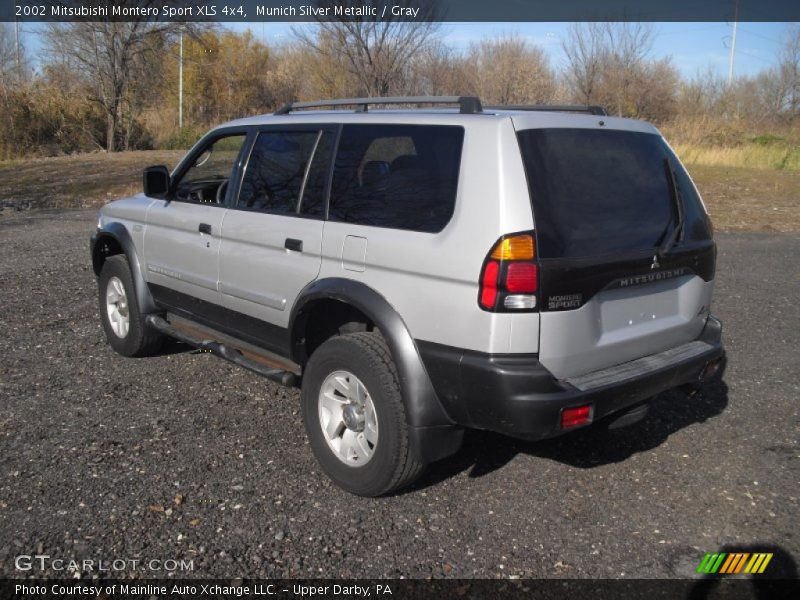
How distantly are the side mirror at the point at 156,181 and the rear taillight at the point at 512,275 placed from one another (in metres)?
3.13

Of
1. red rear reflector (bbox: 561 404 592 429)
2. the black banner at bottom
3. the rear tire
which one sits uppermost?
red rear reflector (bbox: 561 404 592 429)

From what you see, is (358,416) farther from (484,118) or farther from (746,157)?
(746,157)

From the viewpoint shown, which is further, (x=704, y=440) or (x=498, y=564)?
(x=704, y=440)

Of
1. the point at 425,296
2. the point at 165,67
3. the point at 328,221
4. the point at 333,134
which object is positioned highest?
the point at 165,67

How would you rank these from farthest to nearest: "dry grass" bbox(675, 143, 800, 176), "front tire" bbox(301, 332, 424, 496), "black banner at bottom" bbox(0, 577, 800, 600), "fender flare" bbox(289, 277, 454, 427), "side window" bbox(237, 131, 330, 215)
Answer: "dry grass" bbox(675, 143, 800, 176) < "side window" bbox(237, 131, 330, 215) < "front tire" bbox(301, 332, 424, 496) < "fender flare" bbox(289, 277, 454, 427) < "black banner at bottom" bbox(0, 577, 800, 600)

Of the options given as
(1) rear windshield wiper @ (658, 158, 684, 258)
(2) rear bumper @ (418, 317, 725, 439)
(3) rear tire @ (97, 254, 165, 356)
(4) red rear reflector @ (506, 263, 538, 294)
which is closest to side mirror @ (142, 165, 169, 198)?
Answer: (3) rear tire @ (97, 254, 165, 356)

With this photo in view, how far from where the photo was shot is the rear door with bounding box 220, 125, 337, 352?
4.09 m

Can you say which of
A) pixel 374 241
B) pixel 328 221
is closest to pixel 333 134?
pixel 328 221

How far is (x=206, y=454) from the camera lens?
13.8 feet

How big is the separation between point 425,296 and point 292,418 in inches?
69.7

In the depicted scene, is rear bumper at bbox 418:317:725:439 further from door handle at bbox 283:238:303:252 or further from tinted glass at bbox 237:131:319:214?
tinted glass at bbox 237:131:319:214

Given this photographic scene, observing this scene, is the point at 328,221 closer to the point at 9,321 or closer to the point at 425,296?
the point at 425,296

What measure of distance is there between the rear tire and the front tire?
2.20 meters

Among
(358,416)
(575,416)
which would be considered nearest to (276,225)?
(358,416)
